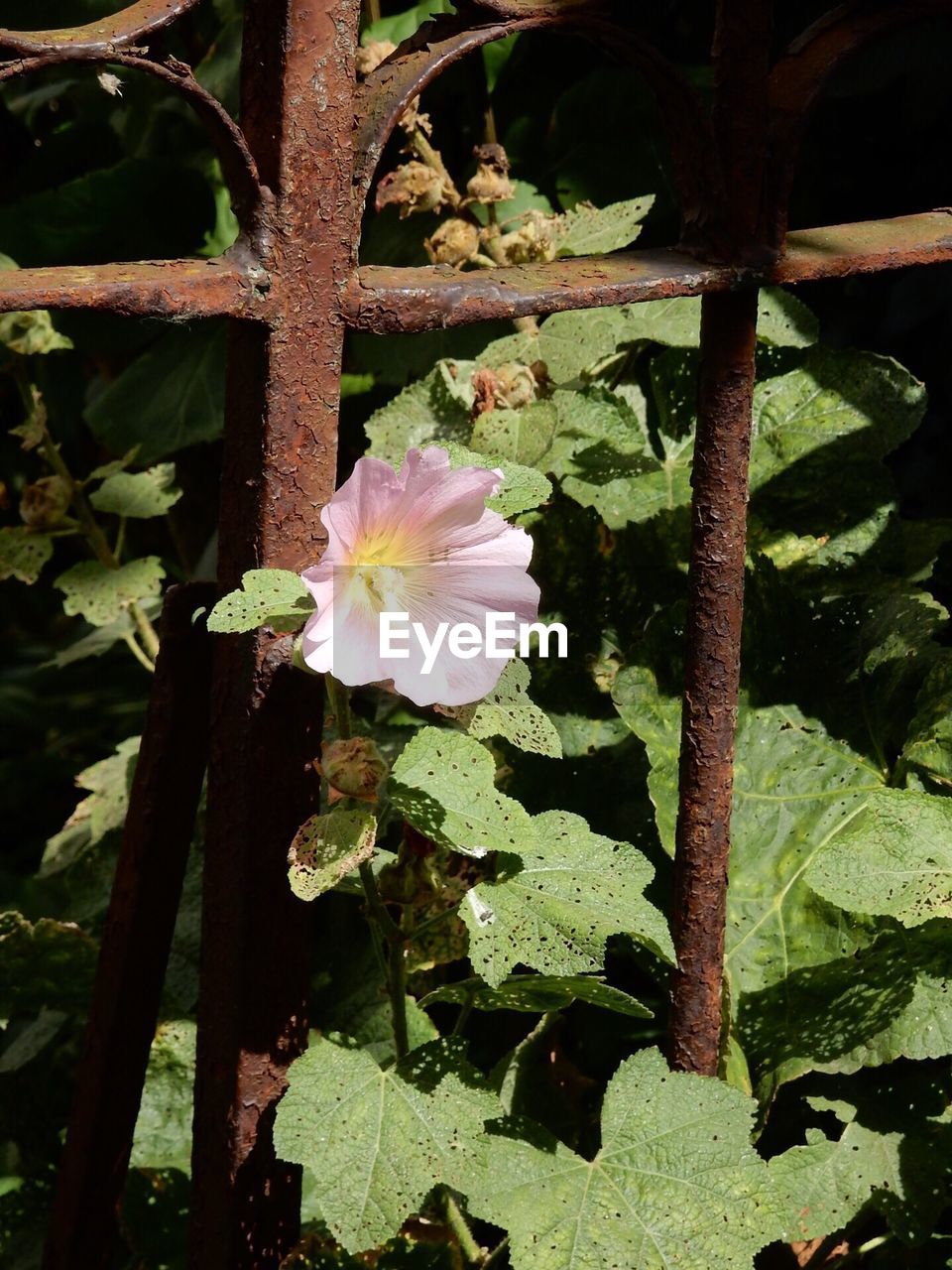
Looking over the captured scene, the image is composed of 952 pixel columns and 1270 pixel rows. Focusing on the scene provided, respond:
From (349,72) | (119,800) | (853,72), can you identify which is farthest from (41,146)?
(349,72)

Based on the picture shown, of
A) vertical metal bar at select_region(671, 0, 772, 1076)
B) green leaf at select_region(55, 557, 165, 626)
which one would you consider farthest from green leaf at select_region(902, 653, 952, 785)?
green leaf at select_region(55, 557, 165, 626)

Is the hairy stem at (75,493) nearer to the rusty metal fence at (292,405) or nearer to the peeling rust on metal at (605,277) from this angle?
the rusty metal fence at (292,405)

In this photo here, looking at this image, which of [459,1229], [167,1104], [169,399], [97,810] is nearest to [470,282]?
[459,1229]

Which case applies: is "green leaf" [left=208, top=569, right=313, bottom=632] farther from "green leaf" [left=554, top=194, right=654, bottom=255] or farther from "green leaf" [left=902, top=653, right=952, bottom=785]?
"green leaf" [left=554, top=194, right=654, bottom=255]

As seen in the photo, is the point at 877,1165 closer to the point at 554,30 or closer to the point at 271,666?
the point at 271,666

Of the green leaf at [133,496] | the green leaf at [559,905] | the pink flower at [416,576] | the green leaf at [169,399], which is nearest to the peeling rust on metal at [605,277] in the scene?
the pink flower at [416,576]

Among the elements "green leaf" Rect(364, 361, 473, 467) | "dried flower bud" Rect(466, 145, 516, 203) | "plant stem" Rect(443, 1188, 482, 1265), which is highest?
"dried flower bud" Rect(466, 145, 516, 203)

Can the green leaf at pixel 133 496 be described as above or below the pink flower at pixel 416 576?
above
